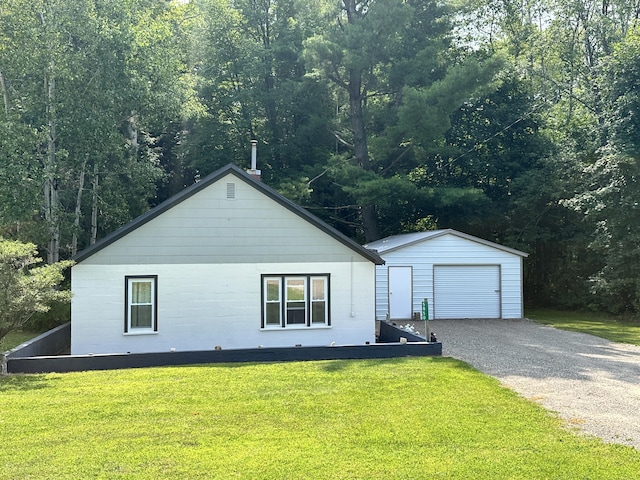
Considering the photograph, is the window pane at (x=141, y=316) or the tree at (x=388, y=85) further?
the tree at (x=388, y=85)

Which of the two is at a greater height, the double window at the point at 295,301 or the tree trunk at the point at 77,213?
the tree trunk at the point at 77,213

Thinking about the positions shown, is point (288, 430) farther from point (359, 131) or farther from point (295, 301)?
point (359, 131)

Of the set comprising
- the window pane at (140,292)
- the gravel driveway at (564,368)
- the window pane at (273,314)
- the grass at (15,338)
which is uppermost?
the window pane at (140,292)

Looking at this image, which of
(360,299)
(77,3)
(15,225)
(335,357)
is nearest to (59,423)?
(335,357)

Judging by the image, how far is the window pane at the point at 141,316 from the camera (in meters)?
13.9

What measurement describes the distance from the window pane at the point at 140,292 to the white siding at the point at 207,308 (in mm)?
270

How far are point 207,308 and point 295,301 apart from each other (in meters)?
2.25

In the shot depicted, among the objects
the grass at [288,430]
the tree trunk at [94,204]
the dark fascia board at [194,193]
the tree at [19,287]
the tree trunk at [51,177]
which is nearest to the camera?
the grass at [288,430]

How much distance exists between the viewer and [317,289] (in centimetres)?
1472

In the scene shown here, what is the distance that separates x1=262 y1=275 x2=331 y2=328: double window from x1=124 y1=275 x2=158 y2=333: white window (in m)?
2.73

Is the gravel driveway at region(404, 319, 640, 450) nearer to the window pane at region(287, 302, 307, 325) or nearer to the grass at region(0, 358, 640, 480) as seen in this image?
the grass at region(0, 358, 640, 480)

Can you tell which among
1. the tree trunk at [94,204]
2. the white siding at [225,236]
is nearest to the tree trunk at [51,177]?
the tree trunk at [94,204]

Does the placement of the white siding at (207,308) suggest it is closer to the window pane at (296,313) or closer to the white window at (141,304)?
the white window at (141,304)

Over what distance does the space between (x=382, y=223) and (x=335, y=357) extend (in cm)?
2032
